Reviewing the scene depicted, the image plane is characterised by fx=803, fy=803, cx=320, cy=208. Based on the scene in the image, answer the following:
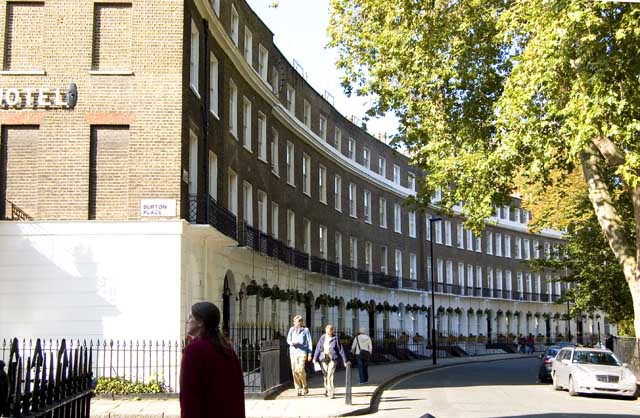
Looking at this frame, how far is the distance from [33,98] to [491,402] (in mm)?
13948

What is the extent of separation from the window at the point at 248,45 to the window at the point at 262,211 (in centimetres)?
525

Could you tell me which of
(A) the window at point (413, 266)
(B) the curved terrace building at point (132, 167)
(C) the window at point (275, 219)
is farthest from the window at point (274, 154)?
(A) the window at point (413, 266)

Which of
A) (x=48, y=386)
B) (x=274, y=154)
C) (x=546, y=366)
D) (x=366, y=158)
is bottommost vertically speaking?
(x=546, y=366)

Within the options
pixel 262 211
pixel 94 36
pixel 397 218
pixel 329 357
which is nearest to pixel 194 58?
pixel 94 36

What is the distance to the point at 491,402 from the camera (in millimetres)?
19594

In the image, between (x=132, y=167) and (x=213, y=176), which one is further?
(x=213, y=176)

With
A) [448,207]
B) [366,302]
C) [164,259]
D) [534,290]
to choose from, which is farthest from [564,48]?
[534,290]

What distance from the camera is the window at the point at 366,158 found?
51.1m

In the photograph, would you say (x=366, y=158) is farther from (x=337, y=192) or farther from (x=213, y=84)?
(x=213, y=84)

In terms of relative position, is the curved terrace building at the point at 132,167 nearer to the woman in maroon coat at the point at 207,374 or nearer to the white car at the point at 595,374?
the white car at the point at 595,374

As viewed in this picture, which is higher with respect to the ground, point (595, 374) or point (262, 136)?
point (262, 136)

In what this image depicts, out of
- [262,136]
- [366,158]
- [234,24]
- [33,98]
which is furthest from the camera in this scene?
[366,158]

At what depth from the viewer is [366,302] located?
47750 millimetres

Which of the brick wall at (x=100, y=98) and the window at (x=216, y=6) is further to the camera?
the window at (x=216, y=6)
